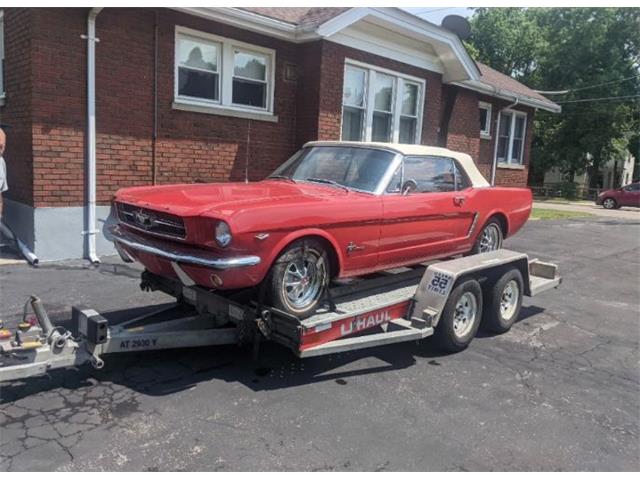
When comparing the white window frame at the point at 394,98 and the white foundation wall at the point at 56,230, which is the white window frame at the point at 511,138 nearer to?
the white window frame at the point at 394,98

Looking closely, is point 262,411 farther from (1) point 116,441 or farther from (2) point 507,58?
(2) point 507,58

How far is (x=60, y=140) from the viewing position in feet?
26.2

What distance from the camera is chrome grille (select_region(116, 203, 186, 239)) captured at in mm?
4121

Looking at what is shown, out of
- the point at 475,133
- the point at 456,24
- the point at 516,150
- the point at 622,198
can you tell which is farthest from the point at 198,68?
the point at 622,198

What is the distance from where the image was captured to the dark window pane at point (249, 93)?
33.4 feet

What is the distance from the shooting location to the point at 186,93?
9.48 meters

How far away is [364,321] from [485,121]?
46.8 feet

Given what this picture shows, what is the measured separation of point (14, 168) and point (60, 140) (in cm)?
123

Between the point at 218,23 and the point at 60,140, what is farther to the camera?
the point at 218,23

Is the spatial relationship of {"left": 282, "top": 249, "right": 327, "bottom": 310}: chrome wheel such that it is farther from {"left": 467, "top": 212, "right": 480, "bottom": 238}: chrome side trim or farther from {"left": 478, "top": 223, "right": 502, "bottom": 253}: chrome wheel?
{"left": 478, "top": 223, "right": 502, "bottom": 253}: chrome wheel

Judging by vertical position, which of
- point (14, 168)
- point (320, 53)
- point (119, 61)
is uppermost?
point (320, 53)

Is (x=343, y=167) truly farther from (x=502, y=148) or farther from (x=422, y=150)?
(x=502, y=148)

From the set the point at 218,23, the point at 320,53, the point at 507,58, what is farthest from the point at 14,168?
the point at 507,58

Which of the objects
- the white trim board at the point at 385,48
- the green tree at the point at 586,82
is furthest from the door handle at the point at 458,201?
the green tree at the point at 586,82
